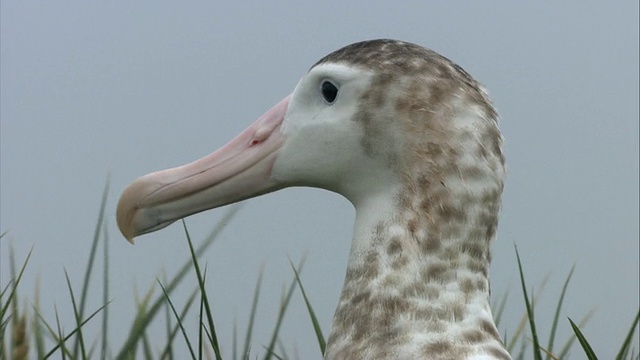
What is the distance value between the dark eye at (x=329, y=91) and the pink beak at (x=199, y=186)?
0.10 m

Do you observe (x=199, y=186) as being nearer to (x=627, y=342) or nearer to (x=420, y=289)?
(x=420, y=289)

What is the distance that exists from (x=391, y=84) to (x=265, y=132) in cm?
28

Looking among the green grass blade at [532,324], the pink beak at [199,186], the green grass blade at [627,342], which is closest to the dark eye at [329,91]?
the pink beak at [199,186]

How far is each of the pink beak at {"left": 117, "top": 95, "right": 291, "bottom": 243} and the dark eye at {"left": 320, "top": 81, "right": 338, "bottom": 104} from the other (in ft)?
0.34

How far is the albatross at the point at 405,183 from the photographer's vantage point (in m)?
1.74

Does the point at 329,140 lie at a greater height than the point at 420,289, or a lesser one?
greater

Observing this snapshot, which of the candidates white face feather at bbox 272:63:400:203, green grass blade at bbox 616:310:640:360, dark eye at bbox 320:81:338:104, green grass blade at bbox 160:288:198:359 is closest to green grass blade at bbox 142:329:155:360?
green grass blade at bbox 160:288:198:359

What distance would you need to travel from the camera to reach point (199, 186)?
81.0 inches

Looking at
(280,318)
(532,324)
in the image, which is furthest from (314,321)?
(532,324)

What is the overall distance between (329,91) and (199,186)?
313 mm

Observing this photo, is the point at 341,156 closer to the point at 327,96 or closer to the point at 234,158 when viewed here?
the point at 327,96

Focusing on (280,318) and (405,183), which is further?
(280,318)

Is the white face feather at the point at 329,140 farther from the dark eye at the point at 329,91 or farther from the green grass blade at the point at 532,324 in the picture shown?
the green grass blade at the point at 532,324

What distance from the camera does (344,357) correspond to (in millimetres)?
1764
